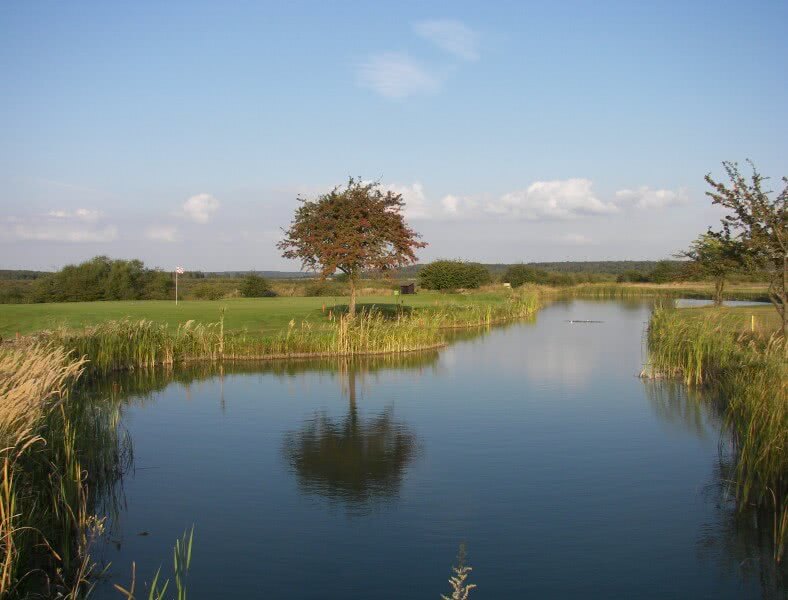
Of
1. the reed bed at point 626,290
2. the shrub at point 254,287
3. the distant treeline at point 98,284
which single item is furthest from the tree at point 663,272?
the distant treeline at point 98,284

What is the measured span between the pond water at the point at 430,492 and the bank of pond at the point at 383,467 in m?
0.05

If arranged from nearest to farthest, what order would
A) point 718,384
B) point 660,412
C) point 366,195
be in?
point 660,412, point 718,384, point 366,195

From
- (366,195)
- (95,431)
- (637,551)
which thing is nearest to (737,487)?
(637,551)

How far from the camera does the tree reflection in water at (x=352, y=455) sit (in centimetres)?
1062

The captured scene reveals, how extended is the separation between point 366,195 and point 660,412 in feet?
54.8

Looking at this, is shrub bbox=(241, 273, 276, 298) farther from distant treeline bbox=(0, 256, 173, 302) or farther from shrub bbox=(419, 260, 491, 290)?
shrub bbox=(419, 260, 491, 290)

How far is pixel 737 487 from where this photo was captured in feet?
31.6

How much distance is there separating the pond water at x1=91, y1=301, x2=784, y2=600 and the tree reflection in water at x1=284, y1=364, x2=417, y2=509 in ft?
0.16

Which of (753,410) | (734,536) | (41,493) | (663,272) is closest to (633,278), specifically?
(663,272)

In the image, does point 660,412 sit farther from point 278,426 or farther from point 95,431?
point 95,431

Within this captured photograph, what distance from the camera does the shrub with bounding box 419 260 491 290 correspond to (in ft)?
223

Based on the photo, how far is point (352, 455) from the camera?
1255 centimetres

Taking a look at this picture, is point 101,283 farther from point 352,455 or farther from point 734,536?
point 734,536

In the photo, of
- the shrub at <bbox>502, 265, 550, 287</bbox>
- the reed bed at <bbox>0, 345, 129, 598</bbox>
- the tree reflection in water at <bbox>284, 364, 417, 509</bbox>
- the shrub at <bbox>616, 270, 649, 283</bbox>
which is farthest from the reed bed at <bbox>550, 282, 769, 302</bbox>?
the reed bed at <bbox>0, 345, 129, 598</bbox>
